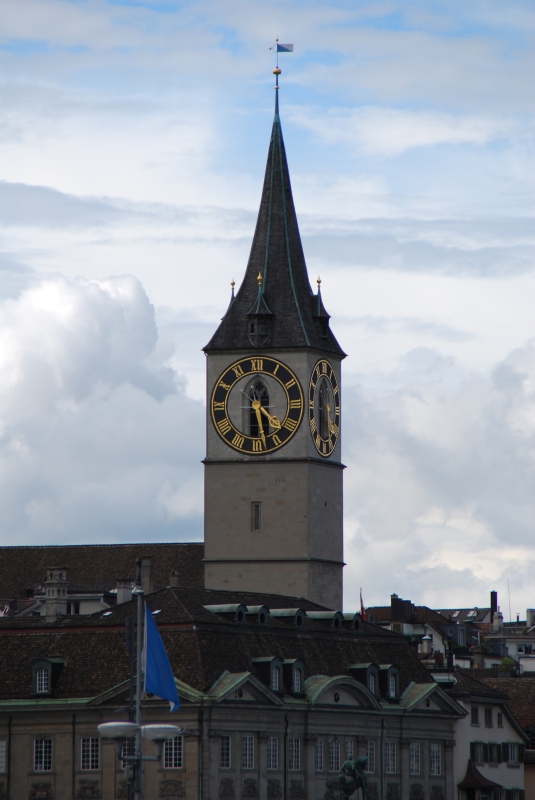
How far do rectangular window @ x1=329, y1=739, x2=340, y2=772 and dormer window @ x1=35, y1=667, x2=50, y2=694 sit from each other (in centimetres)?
1504

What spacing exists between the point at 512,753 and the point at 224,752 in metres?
32.3

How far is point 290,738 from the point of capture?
11450cm

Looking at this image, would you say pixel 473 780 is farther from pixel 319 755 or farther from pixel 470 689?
pixel 319 755

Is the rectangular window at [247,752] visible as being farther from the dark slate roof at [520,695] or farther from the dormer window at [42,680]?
the dark slate roof at [520,695]

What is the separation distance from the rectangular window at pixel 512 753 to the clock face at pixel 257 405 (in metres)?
22.5

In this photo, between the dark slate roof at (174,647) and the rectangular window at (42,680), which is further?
the rectangular window at (42,680)

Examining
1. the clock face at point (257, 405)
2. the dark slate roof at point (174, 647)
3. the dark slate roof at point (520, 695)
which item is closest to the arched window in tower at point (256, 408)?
the clock face at point (257, 405)

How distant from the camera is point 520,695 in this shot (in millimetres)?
151125

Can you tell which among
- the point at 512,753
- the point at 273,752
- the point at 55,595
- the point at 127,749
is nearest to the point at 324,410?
the point at 55,595

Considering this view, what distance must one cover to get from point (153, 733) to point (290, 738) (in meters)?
42.5

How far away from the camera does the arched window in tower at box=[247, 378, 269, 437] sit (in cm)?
13300

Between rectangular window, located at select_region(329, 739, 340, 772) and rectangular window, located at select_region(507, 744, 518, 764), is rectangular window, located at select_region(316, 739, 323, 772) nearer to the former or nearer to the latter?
rectangular window, located at select_region(329, 739, 340, 772)

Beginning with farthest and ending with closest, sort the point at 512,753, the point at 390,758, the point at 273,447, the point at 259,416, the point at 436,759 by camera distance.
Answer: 1. the point at 512,753
2. the point at 259,416
3. the point at 273,447
4. the point at 436,759
5. the point at 390,758

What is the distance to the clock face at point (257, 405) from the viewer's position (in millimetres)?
132750
